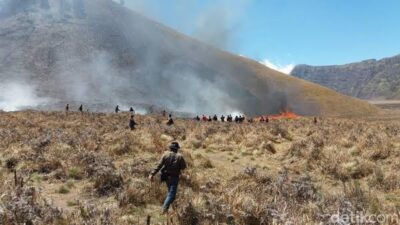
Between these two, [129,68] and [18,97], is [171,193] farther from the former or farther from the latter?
[129,68]

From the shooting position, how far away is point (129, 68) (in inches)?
4151

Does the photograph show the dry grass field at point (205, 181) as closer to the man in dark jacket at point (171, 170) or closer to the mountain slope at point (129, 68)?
the man in dark jacket at point (171, 170)

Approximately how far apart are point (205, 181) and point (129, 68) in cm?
9390

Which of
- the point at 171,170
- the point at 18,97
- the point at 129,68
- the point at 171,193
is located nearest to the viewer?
the point at 171,193

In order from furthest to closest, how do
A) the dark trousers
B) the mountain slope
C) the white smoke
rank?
1. the mountain slope
2. the white smoke
3. the dark trousers

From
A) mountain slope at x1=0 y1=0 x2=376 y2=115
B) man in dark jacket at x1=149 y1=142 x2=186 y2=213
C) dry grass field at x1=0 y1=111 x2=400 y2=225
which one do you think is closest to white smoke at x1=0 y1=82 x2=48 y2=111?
mountain slope at x1=0 y1=0 x2=376 y2=115

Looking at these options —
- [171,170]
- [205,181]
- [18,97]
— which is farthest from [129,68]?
[171,170]

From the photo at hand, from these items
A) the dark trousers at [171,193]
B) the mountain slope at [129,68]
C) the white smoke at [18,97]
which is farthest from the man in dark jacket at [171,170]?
the mountain slope at [129,68]

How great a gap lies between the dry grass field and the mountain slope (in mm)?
59396

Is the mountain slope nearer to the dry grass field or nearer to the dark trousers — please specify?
the dry grass field

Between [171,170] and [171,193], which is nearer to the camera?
[171,193]

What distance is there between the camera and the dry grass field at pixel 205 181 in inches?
366

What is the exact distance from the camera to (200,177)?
48.1ft

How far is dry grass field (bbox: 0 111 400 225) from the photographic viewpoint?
366 inches
